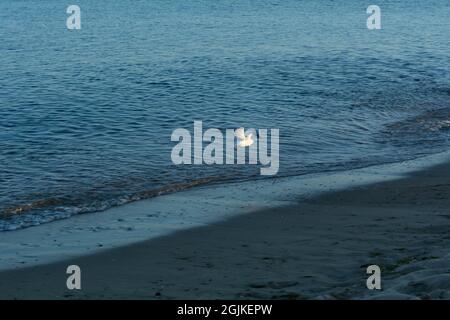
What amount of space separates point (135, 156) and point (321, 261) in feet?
23.9

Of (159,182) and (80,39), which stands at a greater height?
(80,39)

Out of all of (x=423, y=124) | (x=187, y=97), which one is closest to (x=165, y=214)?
(x=423, y=124)

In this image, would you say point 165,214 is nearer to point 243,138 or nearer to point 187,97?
point 243,138

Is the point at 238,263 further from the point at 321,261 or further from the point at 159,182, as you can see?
the point at 159,182

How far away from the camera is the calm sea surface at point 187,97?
14086mm

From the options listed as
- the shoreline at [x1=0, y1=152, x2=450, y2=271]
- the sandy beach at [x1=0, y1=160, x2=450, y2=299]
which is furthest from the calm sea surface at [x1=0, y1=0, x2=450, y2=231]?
the sandy beach at [x1=0, y1=160, x2=450, y2=299]

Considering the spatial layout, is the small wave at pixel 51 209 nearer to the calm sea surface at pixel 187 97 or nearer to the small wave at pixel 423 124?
the calm sea surface at pixel 187 97

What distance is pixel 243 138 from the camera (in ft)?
56.3

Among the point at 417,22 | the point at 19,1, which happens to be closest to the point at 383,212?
the point at 417,22

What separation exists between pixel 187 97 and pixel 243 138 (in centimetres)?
521

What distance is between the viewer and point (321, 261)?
8.91 metres

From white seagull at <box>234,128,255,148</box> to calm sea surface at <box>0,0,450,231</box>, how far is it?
75 cm

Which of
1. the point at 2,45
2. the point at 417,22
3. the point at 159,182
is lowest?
the point at 159,182

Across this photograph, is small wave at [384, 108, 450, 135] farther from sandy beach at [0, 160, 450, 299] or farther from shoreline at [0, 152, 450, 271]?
sandy beach at [0, 160, 450, 299]
